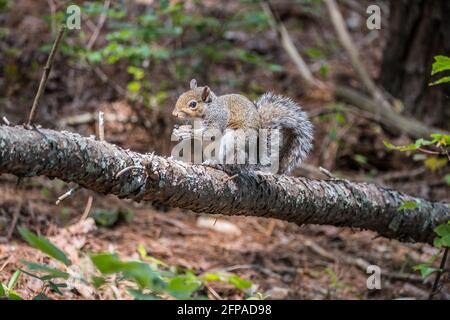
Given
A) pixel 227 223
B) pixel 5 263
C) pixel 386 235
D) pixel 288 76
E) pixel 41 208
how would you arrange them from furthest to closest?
pixel 288 76 → pixel 227 223 → pixel 41 208 → pixel 386 235 → pixel 5 263

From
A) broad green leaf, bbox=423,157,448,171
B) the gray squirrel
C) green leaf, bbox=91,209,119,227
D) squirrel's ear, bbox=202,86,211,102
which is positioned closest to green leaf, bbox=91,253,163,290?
the gray squirrel

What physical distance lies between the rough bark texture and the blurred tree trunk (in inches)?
90.9

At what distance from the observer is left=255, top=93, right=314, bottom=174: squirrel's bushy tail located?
2984 millimetres

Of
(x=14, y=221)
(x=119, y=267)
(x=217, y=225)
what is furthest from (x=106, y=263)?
(x=217, y=225)

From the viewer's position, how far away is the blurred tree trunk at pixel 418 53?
545 centimetres

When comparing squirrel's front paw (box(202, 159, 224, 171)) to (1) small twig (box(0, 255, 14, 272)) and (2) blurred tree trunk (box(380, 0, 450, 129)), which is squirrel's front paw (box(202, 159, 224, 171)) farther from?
(2) blurred tree trunk (box(380, 0, 450, 129))

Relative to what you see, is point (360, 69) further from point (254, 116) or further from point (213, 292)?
point (213, 292)

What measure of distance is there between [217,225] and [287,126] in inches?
61.0

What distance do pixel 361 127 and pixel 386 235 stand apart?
2.79 m

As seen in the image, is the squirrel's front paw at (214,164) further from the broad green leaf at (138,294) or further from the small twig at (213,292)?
the broad green leaf at (138,294)

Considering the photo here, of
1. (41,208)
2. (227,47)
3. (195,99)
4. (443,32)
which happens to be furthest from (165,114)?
(443,32)

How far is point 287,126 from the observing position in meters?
3.01

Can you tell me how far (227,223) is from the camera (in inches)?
177
